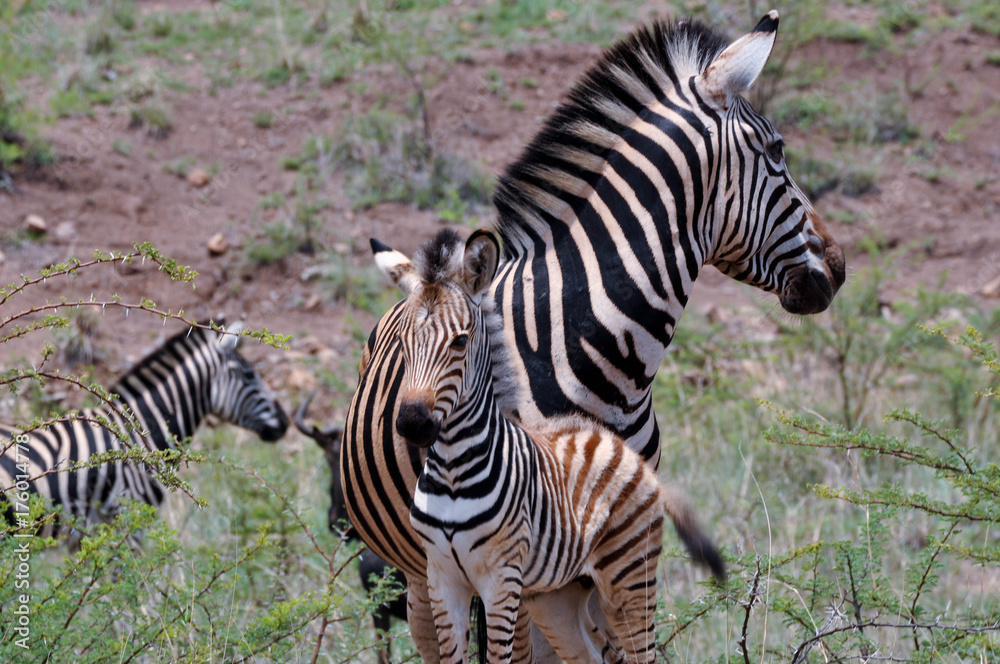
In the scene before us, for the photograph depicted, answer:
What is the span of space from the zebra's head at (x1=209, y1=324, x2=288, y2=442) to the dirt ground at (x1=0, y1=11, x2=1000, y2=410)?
117 inches

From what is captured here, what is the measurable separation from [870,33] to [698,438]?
1293 cm

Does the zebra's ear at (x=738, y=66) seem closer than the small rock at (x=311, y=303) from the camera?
Yes

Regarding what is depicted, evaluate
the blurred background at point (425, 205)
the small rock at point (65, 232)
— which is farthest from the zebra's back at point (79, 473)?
the small rock at point (65, 232)

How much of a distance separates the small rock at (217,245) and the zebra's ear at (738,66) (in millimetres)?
11484

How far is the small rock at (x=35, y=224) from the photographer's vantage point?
45.1 feet

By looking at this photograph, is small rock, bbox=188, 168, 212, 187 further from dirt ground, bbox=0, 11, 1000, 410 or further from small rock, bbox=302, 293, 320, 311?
small rock, bbox=302, 293, 320, 311

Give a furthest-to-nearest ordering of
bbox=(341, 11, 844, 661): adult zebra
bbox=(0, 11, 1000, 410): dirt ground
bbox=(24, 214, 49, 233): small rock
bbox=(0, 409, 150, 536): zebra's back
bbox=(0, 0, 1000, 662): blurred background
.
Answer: bbox=(24, 214, 49, 233): small rock
bbox=(0, 11, 1000, 410): dirt ground
bbox=(0, 0, 1000, 662): blurred background
bbox=(0, 409, 150, 536): zebra's back
bbox=(341, 11, 844, 661): adult zebra

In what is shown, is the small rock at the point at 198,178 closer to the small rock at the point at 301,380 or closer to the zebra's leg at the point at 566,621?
the small rock at the point at 301,380

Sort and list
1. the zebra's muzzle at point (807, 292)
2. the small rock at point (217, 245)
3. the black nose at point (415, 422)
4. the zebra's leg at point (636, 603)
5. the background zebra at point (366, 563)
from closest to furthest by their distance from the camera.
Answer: the black nose at point (415, 422)
the zebra's leg at point (636, 603)
the zebra's muzzle at point (807, 292)
the background zebra at point (366, 563)
the small rock at point (217, 245)

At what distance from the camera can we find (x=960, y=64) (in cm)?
1852

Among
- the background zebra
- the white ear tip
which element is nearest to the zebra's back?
the background zebra

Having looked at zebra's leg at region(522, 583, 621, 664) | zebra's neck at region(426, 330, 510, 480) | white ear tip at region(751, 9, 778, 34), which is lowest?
zebra's leg at region(522, 583, 621, 664)

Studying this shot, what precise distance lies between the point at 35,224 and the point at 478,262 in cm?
1248

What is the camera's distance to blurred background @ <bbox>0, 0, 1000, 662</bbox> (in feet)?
28.0
